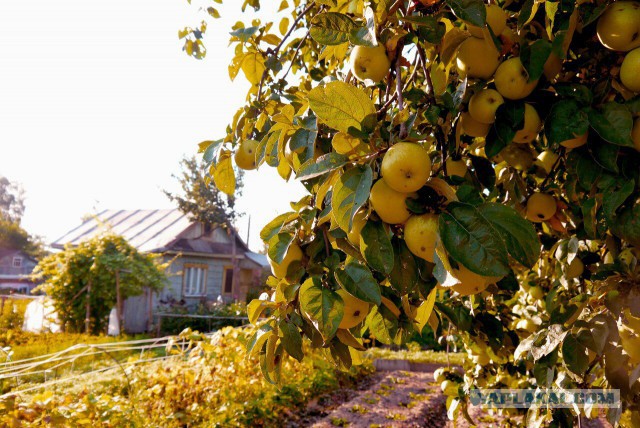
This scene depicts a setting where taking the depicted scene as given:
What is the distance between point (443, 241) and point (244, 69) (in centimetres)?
116

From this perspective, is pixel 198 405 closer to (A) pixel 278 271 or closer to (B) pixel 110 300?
(A) pixel 278 271

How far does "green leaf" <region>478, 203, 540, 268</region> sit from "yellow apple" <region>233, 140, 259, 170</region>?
2.67ft

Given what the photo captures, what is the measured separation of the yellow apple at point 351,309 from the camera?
2.75 ft

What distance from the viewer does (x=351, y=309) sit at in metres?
0.85

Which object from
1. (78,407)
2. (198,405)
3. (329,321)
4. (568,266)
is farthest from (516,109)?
(198,405)

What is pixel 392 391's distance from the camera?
6465 mm

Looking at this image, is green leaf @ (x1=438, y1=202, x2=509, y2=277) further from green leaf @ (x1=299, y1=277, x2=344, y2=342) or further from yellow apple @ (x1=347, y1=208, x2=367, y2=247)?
green leaf @ (x1=299, y1=277, x2=344, y2=342)

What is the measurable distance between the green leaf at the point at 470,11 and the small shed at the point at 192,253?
13655 mm

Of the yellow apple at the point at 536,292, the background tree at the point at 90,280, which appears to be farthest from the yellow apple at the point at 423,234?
the background tree at the point at 90,280

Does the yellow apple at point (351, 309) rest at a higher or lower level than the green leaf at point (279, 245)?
lower

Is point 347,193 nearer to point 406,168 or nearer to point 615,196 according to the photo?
point 406,168

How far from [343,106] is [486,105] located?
1.13ft

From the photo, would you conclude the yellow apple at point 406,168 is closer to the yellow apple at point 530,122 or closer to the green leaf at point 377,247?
the green leaf at point 377,247

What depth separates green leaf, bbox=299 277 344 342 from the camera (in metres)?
0.77
